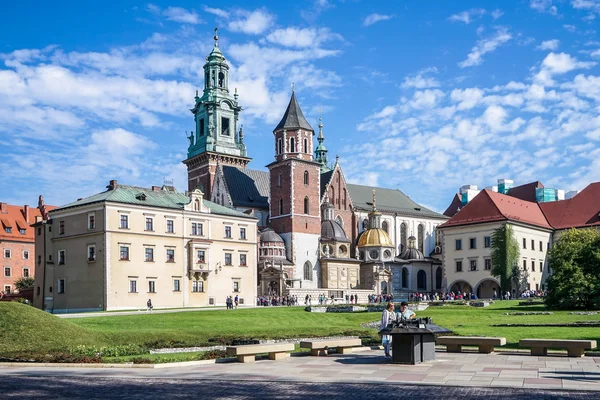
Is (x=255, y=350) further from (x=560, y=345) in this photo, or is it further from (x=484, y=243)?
(x=484, y=243)

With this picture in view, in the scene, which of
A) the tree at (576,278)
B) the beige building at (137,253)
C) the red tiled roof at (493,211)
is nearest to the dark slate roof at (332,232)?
the red tiled roof at (493,211)

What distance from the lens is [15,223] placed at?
85000mm

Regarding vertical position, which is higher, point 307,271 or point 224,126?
point 224,126

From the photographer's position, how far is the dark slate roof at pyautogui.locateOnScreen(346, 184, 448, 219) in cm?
10031

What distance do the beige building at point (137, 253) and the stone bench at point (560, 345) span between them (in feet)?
136

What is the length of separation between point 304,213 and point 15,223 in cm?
3360

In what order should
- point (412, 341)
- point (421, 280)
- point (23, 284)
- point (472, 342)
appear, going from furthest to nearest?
point (421, 280), point (23, 284), point (472, 342), point (412, 341)

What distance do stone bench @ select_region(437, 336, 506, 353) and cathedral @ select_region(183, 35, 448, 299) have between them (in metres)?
50.1

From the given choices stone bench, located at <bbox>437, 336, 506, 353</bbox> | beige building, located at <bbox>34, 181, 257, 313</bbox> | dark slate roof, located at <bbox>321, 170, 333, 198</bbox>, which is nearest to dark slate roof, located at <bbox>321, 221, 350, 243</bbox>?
dark slate roof, located at <bbox>321, 170, 333, 198</bbox>

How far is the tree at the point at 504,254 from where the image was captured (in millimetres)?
75300

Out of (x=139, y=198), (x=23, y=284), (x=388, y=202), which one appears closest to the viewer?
(x=139, y=198)

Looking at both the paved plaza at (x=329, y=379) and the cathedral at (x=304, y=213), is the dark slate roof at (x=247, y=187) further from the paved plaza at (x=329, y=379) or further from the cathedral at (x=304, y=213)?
the paved plaza at (x=329, y=379)

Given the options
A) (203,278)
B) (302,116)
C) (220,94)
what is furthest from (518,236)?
(220,94)

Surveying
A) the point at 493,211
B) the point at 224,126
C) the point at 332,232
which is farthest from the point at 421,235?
the point at 224,126
